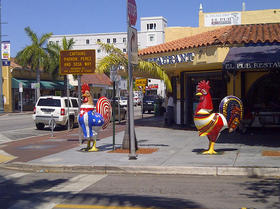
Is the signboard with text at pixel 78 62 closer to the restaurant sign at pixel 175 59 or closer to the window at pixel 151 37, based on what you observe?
the restaurant sign at pixel 175 59

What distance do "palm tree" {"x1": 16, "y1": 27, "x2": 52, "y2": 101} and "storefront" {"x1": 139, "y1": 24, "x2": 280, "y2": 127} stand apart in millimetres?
25638

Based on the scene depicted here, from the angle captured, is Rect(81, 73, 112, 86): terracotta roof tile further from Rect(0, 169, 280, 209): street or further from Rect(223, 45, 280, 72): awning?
Rect(0, 169, 280, 209): street

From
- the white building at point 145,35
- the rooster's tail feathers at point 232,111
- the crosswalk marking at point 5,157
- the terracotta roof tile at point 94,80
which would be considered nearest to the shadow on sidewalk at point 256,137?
the rooster's tail feathers at point 232,111

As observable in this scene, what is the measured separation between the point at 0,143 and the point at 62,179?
7672 millimetres

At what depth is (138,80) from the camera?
2900cm

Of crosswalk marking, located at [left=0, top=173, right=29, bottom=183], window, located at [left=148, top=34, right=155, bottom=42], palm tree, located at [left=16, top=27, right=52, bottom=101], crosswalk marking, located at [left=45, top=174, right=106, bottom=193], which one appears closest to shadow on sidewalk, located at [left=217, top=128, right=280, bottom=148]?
crosswalk marking, located at [left=45, top=174, right=106, bottom=193]

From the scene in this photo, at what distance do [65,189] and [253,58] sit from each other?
8.41m

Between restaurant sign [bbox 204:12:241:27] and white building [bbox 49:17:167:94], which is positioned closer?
restaurant sign [bbox 204:12:241:27]

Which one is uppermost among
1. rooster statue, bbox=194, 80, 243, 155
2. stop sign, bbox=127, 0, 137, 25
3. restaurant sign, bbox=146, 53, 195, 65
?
stop sign, bbox=127, 0, 137, 25

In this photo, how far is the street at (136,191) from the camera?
20.8ft

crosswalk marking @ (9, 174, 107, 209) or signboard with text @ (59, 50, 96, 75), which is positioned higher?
signboard with text @ (59, 50, 96, 75)

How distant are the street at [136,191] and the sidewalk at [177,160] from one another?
37 centimetres

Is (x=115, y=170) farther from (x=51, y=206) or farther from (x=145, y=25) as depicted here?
(x=145, y=25)

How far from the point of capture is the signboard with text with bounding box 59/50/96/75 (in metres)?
13.4
